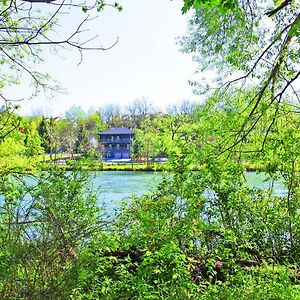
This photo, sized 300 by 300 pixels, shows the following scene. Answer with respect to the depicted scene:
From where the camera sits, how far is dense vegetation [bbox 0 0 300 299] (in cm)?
255

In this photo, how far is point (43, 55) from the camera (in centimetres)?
454

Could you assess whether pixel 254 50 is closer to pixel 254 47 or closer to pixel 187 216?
pixel 254 47

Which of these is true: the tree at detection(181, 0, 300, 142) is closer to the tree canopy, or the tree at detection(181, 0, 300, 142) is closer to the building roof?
the tree canopy

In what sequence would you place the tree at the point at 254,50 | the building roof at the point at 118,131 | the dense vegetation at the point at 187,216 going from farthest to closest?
1. the building roof at the point at 118,131
2. the tree at the point at 254,50
3. the dense vegetation at the point at 187,216

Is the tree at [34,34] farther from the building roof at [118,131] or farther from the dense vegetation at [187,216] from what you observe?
the building roof at [118,131]

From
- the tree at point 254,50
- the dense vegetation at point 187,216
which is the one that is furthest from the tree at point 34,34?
the tree at point 254,50

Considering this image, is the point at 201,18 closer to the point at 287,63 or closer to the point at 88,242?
the point at 287,63

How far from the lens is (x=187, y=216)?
2.97 m

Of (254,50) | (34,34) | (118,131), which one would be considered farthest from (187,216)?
(118,131)

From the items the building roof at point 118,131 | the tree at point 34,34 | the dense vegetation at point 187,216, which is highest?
the building roof at point 118,131

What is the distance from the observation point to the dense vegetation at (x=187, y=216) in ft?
8.38

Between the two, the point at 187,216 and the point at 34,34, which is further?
the point at 34,34

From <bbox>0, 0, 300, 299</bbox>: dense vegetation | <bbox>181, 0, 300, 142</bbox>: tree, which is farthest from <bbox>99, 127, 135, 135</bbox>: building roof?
<bbox>0, 0, 300, 299</bbox>: dense vegetation

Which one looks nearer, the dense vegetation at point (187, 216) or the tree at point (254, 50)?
the dense vegetation at point (187, 216)
